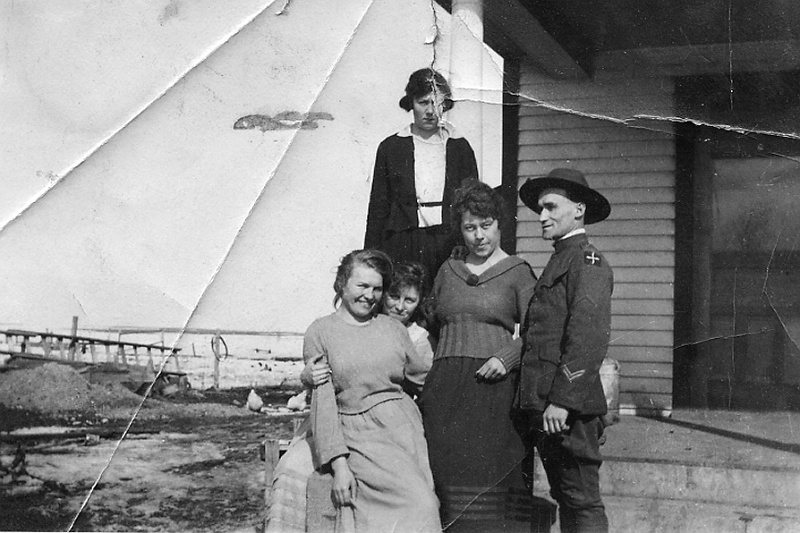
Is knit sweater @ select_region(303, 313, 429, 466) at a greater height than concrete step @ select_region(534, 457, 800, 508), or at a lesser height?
greater

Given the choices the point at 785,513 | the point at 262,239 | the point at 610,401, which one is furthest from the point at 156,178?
the point at 785,513

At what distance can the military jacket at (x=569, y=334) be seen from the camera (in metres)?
2.27

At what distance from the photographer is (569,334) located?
231cm

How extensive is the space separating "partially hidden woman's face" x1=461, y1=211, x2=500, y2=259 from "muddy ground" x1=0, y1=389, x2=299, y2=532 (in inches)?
47.9

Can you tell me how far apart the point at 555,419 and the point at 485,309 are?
40 centimetres

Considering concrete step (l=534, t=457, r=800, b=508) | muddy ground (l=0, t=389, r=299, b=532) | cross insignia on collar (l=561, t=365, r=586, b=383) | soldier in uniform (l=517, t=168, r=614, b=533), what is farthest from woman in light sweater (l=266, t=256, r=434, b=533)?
concrete step (l=534, t=457, r=800, b=508)

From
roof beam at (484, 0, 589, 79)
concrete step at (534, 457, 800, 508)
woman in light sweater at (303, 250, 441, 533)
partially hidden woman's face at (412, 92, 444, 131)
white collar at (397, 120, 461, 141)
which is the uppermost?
roof beam at (484, 0, 589, 79)

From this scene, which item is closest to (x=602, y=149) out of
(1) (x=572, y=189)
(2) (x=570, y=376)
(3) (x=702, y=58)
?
(3) (x=702, y=58)

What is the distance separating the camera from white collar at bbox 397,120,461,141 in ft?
9.63

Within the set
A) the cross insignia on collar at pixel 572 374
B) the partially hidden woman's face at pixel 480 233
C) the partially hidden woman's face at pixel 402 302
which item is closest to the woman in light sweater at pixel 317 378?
the partially hidden woman's face at pixel 402 302

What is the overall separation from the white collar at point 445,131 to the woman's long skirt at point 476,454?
2.95ft

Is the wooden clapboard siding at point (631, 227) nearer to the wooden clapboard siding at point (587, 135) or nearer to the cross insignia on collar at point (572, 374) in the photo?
the wooden clapboard siding at point (587, 135)

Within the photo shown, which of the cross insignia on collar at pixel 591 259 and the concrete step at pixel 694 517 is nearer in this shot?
the cross insignia on collar at pixel 591 259

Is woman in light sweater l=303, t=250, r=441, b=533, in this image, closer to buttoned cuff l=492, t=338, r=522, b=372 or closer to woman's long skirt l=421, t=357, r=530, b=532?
woman's long skirt l=421, t=357, r=530, b=532
